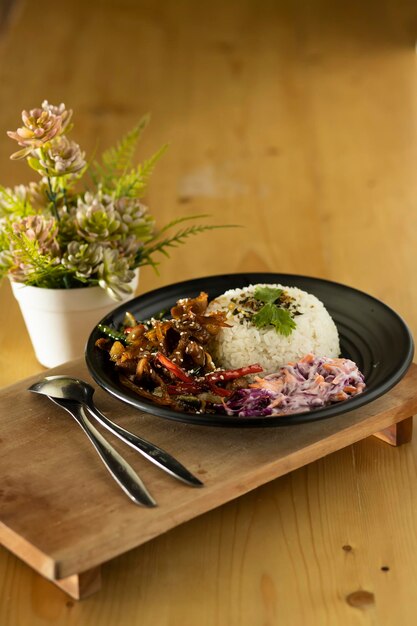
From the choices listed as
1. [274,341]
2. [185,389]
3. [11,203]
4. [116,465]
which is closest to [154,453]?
[116,465]

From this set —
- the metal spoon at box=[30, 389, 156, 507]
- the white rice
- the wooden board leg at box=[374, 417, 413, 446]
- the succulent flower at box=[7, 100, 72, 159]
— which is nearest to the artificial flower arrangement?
the succulent flower at box=[7, 100, 72, 159]

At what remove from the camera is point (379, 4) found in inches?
181

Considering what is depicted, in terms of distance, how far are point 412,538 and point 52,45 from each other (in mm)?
3108

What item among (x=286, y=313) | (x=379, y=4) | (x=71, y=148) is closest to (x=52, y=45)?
(x=379, y=4)

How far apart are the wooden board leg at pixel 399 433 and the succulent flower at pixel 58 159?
0.76 meters

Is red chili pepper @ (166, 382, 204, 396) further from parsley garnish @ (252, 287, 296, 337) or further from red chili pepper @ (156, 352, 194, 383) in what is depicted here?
parsley garnish @ (252, 287, 296, 337)

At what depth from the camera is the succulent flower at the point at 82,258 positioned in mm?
1947

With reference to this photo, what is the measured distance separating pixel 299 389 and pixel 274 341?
191mm

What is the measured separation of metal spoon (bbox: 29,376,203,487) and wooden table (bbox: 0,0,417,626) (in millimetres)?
127

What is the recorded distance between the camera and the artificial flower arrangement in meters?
1.90

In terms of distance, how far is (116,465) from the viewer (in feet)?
5.01

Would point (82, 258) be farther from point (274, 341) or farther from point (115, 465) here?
point (115, 465)

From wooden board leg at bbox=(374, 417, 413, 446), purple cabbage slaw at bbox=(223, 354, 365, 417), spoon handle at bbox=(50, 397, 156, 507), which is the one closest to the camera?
spoon handle at bbox=(50, 397, 156, 507)

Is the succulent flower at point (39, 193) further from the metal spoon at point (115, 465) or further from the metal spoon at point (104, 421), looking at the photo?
the metal spoon at point (115, 465)
